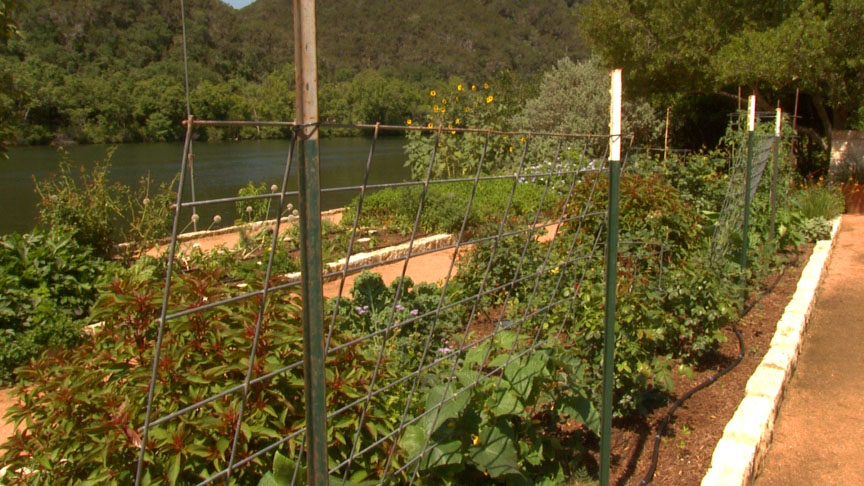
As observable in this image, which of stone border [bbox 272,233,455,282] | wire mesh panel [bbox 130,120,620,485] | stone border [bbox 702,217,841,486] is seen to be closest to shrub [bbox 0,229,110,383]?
stone border [bbox 272,233,455,282]

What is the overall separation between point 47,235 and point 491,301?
11.3 feet

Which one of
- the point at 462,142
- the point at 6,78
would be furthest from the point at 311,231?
the point at 462,142

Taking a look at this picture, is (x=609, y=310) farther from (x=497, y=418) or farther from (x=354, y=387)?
(x=354, y=387)

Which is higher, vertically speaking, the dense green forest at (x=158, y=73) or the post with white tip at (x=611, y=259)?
the dense green forest at (x=158, y=73)

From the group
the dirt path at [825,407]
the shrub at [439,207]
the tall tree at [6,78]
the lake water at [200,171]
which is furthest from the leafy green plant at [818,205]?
the tall tree at [6,78]

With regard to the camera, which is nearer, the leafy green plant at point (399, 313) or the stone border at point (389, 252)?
the leafy green plant at point (399, 313)

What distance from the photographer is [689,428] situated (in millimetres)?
3408

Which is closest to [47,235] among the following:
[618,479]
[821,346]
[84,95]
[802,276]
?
[618,479]

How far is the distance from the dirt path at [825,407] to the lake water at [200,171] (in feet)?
27.1

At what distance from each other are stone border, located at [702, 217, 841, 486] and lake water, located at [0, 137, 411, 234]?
324 inches

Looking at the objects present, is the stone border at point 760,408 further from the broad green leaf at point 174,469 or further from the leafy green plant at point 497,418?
the broad green leaf at point 174,469

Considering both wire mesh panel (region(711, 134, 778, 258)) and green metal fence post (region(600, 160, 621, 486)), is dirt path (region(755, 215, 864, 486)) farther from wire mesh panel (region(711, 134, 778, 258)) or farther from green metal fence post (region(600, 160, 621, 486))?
green metal fence post (region(600, 160, 621, 486))

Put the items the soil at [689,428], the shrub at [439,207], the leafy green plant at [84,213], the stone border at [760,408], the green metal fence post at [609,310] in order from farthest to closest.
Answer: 1. the shrub at [439,207]
2. the leafy green plant at [84,213]
3. the soil at [689,428]
4. the stone border at [760,408]
5. the green metal fence post at [609,310]

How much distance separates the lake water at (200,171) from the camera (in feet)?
45.0
